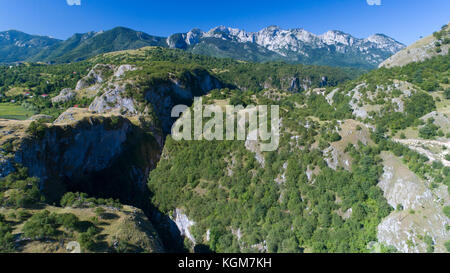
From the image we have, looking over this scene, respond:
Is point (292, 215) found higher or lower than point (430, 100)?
lower

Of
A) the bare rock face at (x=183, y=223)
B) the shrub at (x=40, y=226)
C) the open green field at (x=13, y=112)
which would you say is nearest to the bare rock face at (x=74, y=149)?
the shrub at (x=40, y=226)

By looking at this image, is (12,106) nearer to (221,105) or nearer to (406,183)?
(221,105)

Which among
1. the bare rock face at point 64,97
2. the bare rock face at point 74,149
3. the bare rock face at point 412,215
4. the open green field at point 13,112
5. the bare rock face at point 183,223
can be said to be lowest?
the bare rock face at point 183,223

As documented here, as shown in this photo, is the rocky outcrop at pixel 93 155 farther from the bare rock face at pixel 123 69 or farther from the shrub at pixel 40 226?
the bare rock face at pixel 123 69

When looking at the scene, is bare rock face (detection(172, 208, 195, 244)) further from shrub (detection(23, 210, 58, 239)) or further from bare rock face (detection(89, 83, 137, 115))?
bare rock face (detection(89, 83, 137, 115))

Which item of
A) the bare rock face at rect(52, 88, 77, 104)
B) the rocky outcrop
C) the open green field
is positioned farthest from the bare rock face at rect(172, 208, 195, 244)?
the bare rock face at rect(52, 88, 77, 104)

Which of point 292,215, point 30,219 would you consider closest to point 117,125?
point 30,219
